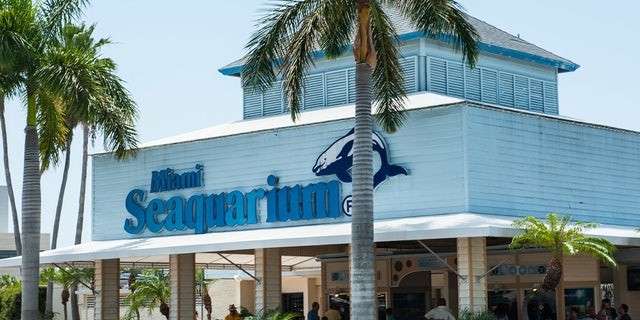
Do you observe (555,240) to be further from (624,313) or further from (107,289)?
(107,289)

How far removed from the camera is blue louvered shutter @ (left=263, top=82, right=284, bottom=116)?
33.0 meters

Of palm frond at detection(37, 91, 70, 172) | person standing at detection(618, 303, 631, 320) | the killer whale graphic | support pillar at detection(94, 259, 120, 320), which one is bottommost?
person standing at detection(618, 303, 631, 320)

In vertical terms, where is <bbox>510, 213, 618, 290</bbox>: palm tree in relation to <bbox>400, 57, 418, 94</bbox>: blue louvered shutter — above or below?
below

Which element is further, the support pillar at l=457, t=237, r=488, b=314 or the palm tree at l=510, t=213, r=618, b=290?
the support pillar at l=457, t=237, r=488, b=314

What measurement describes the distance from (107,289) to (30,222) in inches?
162

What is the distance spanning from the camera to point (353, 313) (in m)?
22.1

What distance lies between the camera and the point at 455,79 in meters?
30.7

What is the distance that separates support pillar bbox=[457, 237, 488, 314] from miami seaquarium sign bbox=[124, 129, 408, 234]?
275 cm

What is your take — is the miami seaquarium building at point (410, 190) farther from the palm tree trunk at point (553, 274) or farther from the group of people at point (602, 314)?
the palm tree trunk at point (553, 274)

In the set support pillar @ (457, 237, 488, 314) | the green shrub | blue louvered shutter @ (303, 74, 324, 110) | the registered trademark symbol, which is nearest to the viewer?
support pillar @ (457, 237, 488, 314)

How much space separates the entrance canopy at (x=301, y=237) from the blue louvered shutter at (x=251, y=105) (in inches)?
176

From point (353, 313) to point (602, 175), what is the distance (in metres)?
9.14

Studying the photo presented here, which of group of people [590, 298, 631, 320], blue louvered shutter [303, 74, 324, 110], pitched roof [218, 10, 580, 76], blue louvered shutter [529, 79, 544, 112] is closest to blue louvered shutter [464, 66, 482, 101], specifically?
pitched roof [218, 10, 580, 76]

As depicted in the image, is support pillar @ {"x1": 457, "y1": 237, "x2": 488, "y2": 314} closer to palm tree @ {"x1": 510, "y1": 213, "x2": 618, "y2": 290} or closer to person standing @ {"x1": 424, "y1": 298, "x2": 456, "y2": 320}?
person standing @ {"x1": 424, "y1": 298, "x2": 456, "y2": 320}
